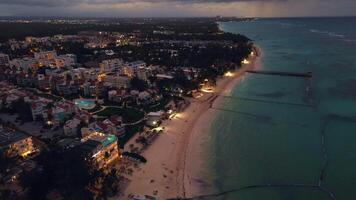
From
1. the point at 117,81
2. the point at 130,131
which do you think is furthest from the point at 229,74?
the point at 130,131

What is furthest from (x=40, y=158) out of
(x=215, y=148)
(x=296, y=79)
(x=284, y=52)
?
(x=284, y=52)

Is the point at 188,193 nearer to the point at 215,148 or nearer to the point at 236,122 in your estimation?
the point at 215,148

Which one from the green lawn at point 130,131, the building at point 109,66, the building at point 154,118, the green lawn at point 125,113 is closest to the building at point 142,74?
the building at point 109,66

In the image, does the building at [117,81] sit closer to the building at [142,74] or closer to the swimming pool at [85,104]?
the building at [142,74]

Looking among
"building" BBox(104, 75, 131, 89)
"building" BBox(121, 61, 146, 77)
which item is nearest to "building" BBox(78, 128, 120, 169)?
"building" BBox(104, 75, 131, 89)

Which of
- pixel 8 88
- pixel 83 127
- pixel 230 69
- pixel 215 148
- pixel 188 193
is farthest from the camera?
pixel 230 69

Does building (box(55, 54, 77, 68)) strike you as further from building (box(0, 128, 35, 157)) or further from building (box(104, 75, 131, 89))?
building (box(0, 128, 35, 157))
